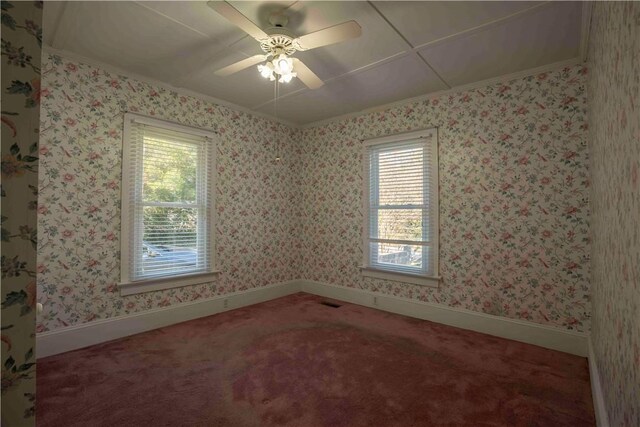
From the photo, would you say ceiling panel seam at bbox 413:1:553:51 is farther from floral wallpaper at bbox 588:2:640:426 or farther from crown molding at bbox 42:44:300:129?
crown molding at bbox 42:44:300:129

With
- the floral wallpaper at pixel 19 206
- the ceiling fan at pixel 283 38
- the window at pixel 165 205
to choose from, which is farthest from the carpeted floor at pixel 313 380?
the ceiling fan at pixel 283 38

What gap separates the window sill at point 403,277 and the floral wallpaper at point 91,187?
1.82m

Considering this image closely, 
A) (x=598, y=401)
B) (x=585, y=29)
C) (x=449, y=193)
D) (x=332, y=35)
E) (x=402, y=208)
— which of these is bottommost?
(x=598, y=401)

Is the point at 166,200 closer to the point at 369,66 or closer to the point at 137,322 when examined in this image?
the point at 137,322

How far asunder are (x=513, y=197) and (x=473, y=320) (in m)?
1.34

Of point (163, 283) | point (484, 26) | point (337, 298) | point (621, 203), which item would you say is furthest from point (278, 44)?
point (337, 298)

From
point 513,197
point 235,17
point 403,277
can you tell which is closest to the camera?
point 235,17

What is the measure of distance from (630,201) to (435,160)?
254cm

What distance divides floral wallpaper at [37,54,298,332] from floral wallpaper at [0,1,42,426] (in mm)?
2598

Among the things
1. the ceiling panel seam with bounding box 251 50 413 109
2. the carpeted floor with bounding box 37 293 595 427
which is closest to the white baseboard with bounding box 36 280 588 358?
the carpeted floor with bounding box 37 293 595 427

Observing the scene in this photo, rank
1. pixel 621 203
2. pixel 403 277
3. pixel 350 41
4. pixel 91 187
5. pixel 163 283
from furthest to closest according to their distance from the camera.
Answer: pixel 403 277 < pixel 163 283 < pixel 91 187 < pixel 350 41 < pixel 621 203

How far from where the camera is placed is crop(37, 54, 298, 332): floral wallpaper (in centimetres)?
266

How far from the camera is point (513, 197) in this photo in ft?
10.0

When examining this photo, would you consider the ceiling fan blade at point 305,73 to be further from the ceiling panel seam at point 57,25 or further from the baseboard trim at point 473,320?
the baseboard trim at point 473,320
